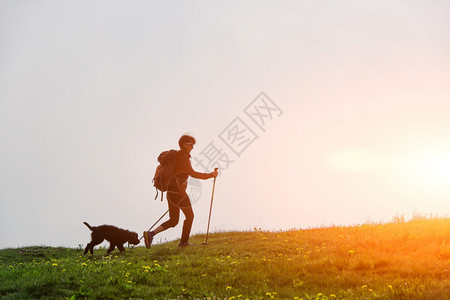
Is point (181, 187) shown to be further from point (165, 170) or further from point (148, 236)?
point (148, 236)

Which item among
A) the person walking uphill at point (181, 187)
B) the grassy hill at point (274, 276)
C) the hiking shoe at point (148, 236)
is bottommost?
the grassy hill at point (274, 276)

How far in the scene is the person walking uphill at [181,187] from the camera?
15422 millimetres

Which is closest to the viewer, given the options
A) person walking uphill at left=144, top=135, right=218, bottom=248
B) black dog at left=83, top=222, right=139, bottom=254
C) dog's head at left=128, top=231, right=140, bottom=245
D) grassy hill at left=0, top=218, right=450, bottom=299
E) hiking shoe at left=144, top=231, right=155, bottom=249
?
grassy hill at left=0, top=218, right=450, bottom=299

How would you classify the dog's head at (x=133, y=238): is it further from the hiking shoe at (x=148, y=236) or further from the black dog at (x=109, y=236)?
the hiking shoe at (x=148, y=236)

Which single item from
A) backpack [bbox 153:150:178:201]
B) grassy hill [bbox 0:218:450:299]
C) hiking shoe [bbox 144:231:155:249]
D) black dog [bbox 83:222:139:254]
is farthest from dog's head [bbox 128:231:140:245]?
grassy hill [bbox 0:218:450:299]

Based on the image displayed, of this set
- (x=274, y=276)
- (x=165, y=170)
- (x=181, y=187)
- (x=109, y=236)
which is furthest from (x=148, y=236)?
(x=274, y=276)

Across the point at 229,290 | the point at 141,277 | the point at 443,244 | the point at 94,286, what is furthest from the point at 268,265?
the point at 443,244

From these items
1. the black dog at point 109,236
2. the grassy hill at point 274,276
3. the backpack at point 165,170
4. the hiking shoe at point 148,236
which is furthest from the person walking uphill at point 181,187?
the grassy hill at point 274,276

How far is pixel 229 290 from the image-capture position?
360 inches

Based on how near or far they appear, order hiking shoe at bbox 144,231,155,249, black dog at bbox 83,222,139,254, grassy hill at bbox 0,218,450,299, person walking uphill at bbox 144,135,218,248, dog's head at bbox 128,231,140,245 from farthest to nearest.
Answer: dog's head at bbox 128,231,140,245, black dog at bbox 83,222,139,254, hiking shoe at bbox 144,231,155,249, person walking uphill at bbox 144,135,218,248, grassy hill at bbox 0,218,450,299

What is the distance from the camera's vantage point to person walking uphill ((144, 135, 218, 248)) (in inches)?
607

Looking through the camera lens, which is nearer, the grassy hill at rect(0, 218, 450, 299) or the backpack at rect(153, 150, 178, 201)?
the grassy hill at rect(0, 218, 450, 299)

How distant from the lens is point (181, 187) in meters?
15.6

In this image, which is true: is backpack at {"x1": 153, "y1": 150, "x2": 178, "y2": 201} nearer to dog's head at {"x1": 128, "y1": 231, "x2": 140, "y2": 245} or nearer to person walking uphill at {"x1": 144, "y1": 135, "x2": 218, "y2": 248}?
person walking uphill at {"x1": 144, "y1": 135, "x2": 218, "y2": 248}
